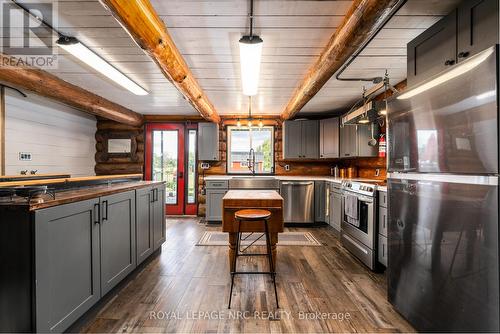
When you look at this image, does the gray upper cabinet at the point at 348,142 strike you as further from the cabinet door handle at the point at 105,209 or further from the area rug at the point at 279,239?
the cabinet door handle at the point at 105,209

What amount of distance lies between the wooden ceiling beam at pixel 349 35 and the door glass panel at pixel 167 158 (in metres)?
3.97

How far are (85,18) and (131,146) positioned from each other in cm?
422

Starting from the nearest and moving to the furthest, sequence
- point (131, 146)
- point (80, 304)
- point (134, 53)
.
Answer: point (80, 304) → point (134, 53) → point (131, 146)

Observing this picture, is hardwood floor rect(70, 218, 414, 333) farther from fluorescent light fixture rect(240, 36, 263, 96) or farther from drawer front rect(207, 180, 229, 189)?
fluorescent light fixture rect(240, 36, 263, 96)

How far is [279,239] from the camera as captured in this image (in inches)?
167

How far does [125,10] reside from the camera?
1629 mm

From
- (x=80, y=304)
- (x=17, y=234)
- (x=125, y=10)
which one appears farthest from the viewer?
(x=80, y=304)

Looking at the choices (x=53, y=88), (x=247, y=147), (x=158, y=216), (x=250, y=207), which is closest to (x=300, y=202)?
(x=247, y=147)

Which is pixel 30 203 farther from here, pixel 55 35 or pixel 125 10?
pixel 55 35

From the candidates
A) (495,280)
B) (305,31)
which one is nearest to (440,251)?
(495,280)

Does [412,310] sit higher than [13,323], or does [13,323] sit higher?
[13,323]

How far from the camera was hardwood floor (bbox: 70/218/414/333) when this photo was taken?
1.98 meters

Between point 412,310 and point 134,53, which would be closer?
point 412,310

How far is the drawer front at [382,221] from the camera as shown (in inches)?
110
